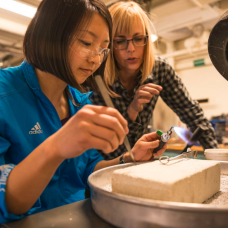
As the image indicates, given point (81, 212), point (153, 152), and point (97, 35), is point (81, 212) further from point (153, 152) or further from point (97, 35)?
point (97, 35)

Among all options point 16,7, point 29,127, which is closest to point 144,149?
point 29,127

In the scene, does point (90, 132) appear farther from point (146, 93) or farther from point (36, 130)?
point (146, 93)

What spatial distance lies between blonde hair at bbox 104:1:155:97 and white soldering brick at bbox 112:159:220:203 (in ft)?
2.62

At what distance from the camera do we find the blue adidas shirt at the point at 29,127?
0.74 meters

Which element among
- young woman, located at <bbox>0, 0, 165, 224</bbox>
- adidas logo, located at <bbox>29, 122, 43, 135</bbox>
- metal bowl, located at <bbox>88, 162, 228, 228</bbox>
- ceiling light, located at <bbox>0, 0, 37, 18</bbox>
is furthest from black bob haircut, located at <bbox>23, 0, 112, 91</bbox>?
ceiling light, located at <bbox>0, 0, 37, 18</bbox>

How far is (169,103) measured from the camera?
5.60 feet

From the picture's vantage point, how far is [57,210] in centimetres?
58

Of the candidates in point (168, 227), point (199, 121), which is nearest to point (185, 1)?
point (199, 121)

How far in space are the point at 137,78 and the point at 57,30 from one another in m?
0.81

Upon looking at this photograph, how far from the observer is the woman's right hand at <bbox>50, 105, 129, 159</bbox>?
1.70 feet

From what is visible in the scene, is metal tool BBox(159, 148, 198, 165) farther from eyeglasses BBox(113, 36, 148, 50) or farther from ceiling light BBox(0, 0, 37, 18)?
ceiling light BBox(0, 0, 37, 18)

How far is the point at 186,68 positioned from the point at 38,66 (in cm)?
548

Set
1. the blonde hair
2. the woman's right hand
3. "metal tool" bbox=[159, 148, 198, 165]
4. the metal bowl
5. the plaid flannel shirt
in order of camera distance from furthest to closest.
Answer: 1. the plaid flannel shirt
2. the blonde hair
3. "metal tool" bbox=[159, 148, 198, 165]
4. the woman's right hand
5. the metal bowl

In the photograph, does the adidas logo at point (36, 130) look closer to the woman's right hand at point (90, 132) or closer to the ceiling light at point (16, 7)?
the woman's right hand at point (90, 132)
